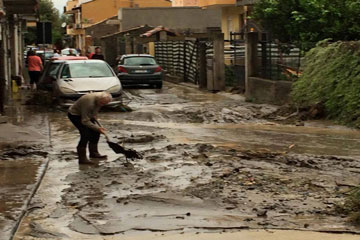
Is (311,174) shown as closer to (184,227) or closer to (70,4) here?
(184,227)

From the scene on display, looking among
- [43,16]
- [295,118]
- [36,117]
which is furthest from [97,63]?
[43,16]

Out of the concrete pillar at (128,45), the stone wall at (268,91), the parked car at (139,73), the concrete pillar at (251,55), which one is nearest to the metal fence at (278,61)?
the concrete pillar at (251,55)

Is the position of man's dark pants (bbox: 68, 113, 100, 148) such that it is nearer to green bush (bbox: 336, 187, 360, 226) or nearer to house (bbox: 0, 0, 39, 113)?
green bush (bbox: 336, 187, 360, 226)

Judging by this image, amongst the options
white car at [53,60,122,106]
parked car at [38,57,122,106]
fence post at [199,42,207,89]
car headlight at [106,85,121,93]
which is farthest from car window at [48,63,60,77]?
fence post at [199,42,207,89]

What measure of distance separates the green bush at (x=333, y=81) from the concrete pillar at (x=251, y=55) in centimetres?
415

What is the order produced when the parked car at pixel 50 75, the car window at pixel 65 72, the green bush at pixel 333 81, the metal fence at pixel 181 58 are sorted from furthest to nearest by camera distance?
the metal fence at pixel 181 58 → the parked car at pixel 50 75 → the car window at pixel 65 72 → the green bush at pixel 333 81

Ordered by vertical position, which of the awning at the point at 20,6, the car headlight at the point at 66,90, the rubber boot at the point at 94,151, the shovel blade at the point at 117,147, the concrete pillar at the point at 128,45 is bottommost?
the rubber boot at the point at 94,151

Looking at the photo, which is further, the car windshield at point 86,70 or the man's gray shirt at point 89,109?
the car windshield at point 86,70

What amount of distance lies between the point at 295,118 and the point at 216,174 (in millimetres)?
7724

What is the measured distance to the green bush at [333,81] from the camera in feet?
54.3

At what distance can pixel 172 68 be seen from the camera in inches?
1382

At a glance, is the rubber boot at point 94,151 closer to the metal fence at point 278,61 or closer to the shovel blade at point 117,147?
the shovel blade at point 117,147

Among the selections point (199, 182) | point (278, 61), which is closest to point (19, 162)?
point (199, 182)

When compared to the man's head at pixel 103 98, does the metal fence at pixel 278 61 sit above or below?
above
